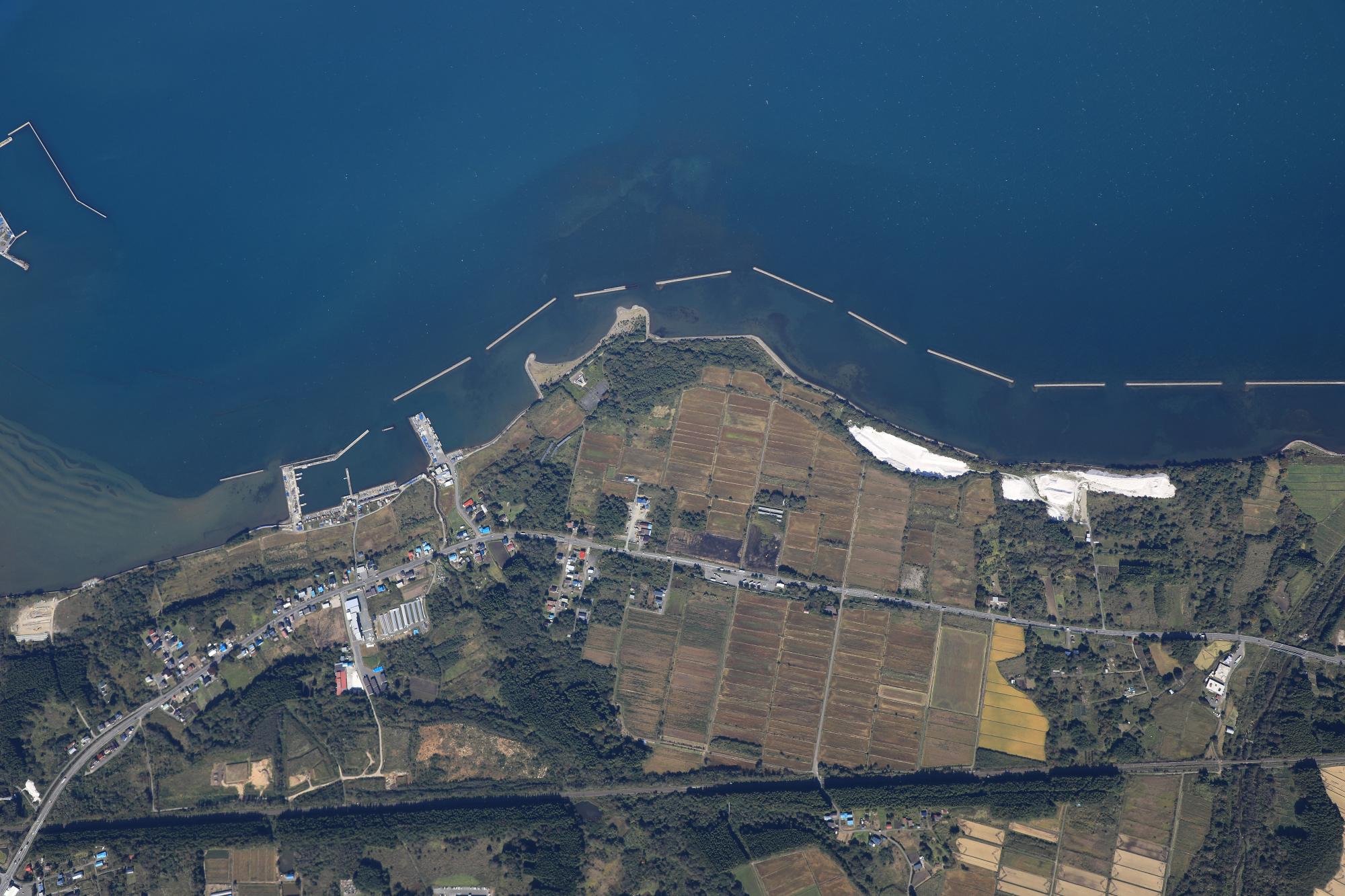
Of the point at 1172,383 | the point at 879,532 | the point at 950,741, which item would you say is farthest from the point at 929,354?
the point at 950,741

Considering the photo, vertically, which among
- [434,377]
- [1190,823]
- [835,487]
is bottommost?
[1190,823]

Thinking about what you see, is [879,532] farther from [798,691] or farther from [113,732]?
[113,732]

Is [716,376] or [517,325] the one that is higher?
[517,325]

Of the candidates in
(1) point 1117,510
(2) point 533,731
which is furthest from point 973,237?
(2) point 533,731

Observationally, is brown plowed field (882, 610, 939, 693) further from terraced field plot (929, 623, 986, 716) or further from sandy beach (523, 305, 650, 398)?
sandy beach (523, 305, 650, 398)

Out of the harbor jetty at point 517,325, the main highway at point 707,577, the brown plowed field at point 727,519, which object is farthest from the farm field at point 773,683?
the harbor jetty at point 517,325

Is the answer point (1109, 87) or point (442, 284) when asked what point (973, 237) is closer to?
point (1109, 87)
